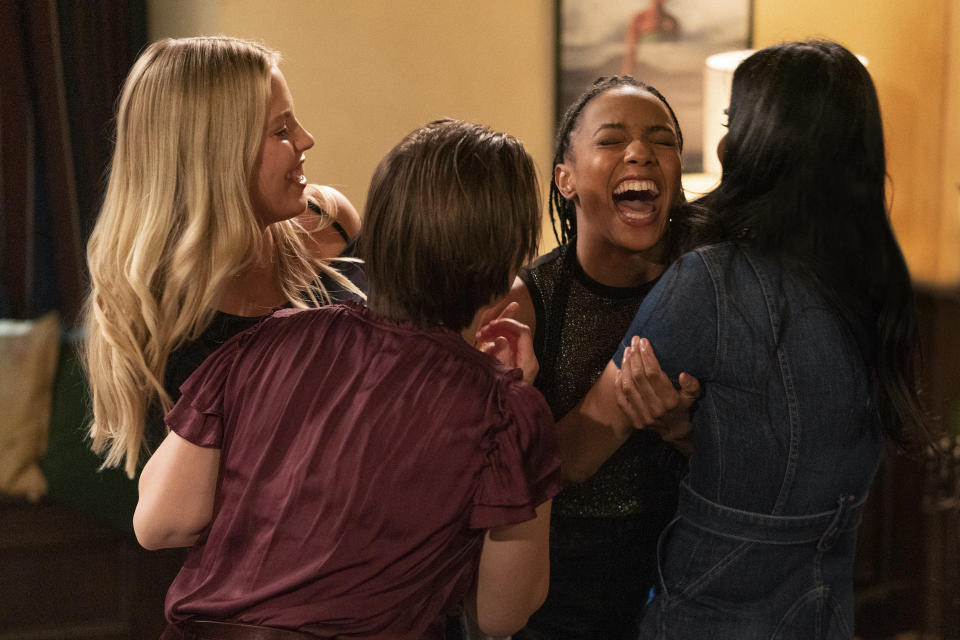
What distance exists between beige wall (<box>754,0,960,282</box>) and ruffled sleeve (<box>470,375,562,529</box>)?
2.95 metres

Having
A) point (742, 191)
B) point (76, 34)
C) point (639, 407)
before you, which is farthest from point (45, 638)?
point (742, 191)

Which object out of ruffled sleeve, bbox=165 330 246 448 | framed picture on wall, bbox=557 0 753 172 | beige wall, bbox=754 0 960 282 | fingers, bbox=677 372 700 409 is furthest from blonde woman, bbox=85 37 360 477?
beige wall, bbox=754 0 960 282

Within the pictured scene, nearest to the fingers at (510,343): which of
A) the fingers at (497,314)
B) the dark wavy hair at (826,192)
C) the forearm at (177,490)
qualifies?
the fingers at (497,314)

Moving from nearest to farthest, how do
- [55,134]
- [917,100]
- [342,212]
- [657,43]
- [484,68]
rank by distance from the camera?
[342,212] < [55,134] < [484,68] < [657,43] < [917,100]

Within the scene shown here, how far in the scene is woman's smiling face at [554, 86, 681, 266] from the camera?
1587 mm

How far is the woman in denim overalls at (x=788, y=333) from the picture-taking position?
3.77 ft

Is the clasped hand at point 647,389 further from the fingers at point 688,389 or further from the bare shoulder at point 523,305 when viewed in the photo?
the bare shoulder at point 523,305

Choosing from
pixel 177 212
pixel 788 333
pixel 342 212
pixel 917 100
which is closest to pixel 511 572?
pixel 788 333

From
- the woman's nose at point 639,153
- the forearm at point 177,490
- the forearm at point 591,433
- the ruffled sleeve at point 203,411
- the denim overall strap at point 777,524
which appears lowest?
the denim overall strap at point 777,524

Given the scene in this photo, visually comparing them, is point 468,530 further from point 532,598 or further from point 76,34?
point 76,34

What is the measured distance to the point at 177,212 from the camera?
1338 millimetres

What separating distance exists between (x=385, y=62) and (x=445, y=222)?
199cm

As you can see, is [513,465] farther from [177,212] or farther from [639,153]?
[639,153]

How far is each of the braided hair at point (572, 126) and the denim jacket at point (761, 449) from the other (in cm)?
52
